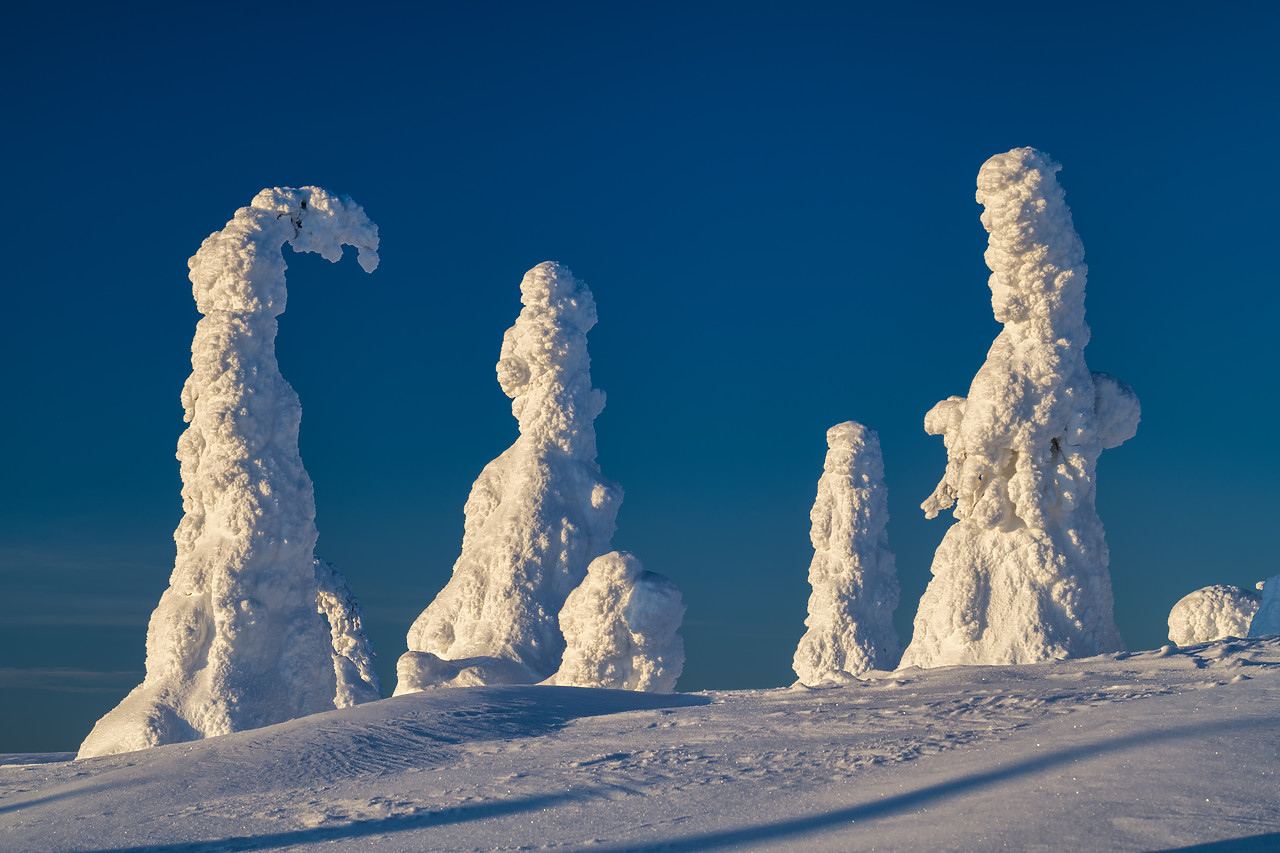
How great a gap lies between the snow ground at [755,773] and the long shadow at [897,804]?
2 cm

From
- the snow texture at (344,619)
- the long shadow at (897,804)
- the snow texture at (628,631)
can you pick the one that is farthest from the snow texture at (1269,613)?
the snow texture at (344,619)

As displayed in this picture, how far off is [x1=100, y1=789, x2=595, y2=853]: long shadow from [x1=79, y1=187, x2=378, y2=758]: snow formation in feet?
26.0

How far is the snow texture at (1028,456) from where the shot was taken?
1536 cm

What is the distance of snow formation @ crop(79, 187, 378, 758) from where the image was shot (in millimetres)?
15578

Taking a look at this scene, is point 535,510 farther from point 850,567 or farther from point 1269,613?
point 1269,613

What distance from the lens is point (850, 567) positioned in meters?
23.7

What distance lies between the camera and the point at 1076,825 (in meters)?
6.27

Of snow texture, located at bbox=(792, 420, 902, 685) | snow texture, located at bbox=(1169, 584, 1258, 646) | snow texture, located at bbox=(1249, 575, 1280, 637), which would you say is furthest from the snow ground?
snow texture, located at bbox=(792, 420, 902, 685)

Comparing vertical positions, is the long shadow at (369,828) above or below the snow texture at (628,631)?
below

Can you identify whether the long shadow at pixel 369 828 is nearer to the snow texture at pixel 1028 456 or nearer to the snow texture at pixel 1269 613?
the snow texture at pixel 1028 456

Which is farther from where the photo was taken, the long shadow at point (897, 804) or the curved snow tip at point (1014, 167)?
the curved snow tip at point (1014, 167)

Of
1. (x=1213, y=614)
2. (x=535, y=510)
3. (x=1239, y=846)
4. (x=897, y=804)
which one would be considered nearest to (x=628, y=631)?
(x=535, y=510)

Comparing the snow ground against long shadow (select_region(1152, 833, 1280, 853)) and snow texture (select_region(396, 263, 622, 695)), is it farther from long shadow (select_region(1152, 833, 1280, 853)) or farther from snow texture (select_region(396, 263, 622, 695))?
snow texture (select_region(396, 263, 622, 695))

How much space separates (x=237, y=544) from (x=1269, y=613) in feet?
42.6
